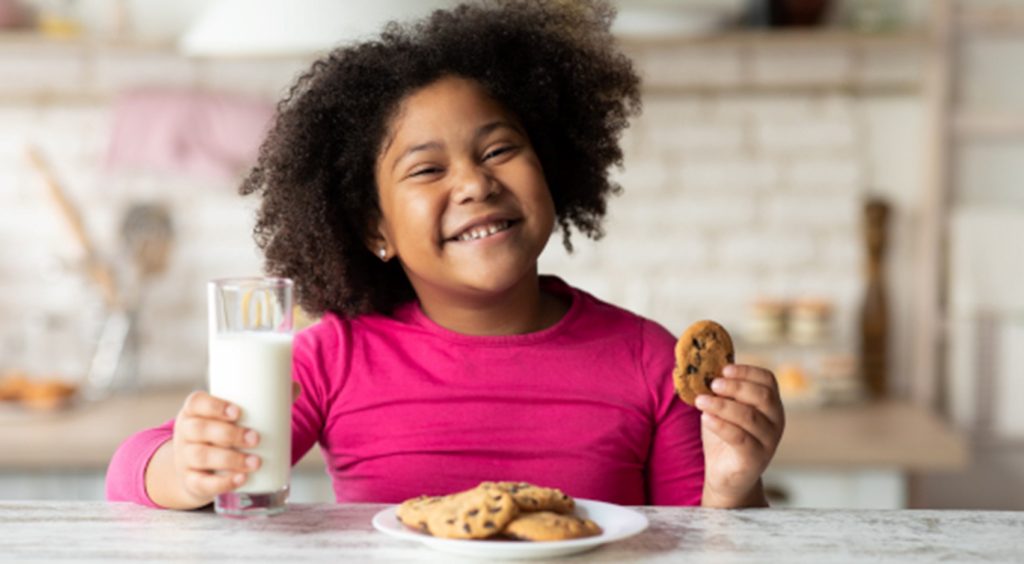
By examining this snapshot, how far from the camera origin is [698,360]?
4.05ft

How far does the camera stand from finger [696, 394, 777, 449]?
124 centimetres

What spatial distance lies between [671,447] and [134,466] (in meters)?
0.59

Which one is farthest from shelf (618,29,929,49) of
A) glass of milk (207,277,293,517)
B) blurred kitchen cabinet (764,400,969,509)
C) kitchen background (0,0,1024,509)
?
glass of milk (207,277,293,517)

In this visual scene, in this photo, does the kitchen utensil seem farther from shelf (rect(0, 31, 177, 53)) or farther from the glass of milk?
the glass of milk

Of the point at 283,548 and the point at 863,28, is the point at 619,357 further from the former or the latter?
the point at 863,28

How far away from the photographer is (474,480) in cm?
148

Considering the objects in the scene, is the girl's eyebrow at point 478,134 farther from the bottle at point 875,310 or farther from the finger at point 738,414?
the bottle at point 875,310

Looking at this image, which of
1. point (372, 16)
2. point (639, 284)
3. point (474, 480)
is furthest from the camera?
point (639, 284)

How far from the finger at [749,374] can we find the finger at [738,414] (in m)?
0.02

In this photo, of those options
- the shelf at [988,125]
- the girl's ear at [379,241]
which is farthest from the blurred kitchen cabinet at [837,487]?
the girl's ear at [379,241]

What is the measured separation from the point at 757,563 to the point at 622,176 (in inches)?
95.4

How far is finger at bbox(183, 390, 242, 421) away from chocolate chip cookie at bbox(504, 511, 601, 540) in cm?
27

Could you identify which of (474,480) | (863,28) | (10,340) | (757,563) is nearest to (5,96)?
(10,340)

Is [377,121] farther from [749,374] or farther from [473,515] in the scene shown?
[473,515]
